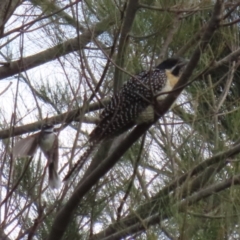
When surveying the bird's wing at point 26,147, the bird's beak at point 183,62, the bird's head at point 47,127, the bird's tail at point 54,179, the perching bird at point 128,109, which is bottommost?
the bird's tail at point 54,179

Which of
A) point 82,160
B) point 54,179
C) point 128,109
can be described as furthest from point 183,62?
point 54,179

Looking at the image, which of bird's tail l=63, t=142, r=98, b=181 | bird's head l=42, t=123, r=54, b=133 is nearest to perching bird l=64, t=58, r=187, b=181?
bird's tail l=63, t=142, r=98, b=181

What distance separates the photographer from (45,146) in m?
2.51

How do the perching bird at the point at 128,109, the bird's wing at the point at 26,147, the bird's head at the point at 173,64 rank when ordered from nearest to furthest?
1. the bird's wing at the point at 26,147
2. the perching bird at the point at 128,109
3. the bird's head at the point at 173,64

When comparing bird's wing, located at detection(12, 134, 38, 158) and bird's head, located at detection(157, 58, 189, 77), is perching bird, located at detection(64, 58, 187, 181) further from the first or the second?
bird's wing, located at detection(12, 134, 38, 158)

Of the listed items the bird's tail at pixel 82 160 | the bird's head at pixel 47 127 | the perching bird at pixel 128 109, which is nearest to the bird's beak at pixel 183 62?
the perching bird at pixel 128 109

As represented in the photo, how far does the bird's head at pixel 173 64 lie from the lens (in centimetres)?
284

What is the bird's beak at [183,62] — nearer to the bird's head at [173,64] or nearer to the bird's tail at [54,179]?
the bird's head at [173,64]

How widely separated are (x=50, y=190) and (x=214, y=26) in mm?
917

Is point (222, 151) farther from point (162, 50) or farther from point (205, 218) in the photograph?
point (162, 50)

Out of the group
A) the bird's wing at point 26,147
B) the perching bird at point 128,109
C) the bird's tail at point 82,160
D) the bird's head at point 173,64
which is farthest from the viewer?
the bird's head at point 173,64

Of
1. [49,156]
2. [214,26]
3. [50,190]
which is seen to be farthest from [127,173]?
[214,26]

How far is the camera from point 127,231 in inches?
89.8

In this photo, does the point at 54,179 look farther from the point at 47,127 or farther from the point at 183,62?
the point at 183,62
